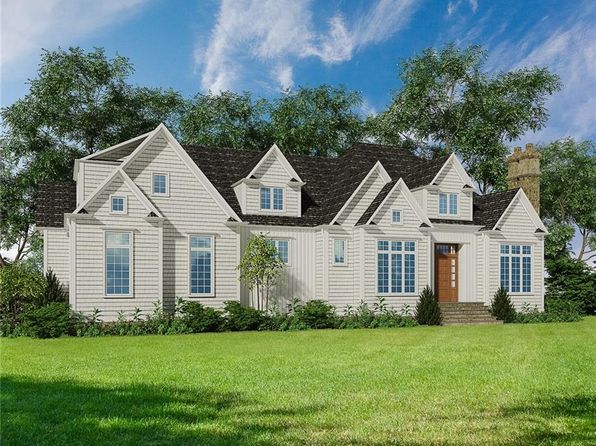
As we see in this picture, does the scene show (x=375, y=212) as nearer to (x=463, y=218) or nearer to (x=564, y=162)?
(x=463, y=218)

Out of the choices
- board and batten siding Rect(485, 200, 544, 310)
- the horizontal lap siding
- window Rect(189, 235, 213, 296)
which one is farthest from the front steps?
the horizontal lap siding

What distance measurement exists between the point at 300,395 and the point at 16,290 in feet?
59.8

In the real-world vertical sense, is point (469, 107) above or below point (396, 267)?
above

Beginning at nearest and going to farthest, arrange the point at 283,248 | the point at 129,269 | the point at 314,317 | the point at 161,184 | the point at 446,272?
the point at 129,269 → the point at 161,184 → the point at 314,317 → the point at 283,248 → the point at 446,272

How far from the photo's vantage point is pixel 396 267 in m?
30.4

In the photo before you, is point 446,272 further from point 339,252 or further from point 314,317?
point 314,317

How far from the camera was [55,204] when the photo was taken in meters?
29.5

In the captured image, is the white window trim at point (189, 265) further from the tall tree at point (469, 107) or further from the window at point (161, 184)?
the tall tree at point (469, 107)

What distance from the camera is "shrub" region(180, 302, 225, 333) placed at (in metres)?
25.6

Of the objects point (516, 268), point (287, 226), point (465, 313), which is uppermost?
point (287, 226)

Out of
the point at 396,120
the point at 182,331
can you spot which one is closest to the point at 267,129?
the point at 396,120

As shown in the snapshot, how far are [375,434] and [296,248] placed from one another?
22.9m

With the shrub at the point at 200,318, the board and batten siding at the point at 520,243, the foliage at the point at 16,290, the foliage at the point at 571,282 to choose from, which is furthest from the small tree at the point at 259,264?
the foliage at the point at 571,282

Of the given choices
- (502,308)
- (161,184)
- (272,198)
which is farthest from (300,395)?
(502,308)
